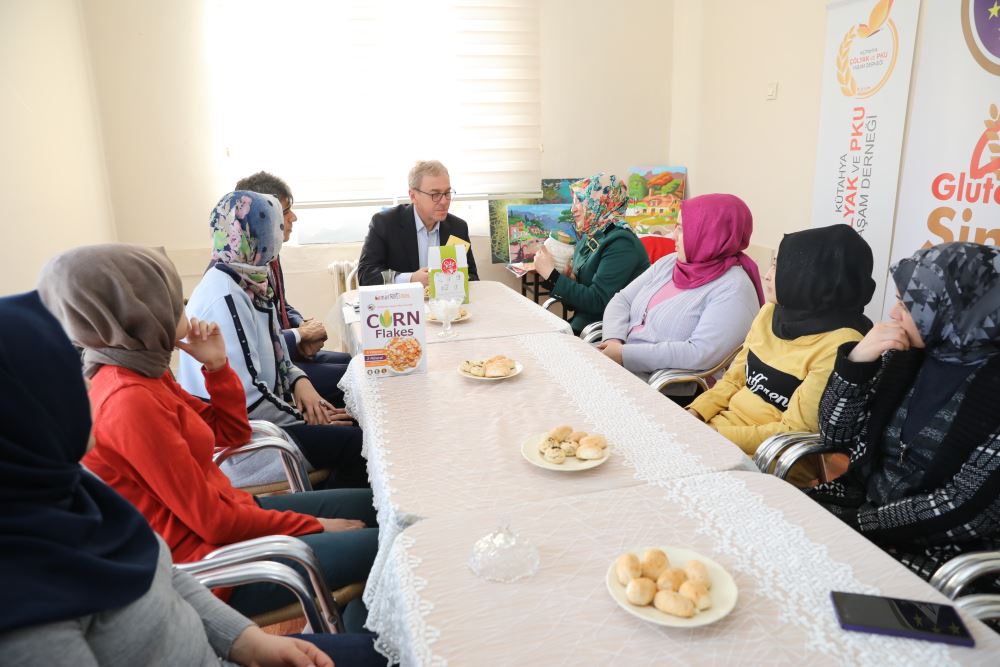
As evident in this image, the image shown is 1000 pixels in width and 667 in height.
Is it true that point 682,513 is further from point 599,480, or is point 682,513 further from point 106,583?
point 106,583

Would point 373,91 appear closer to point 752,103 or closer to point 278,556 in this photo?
point 752,103

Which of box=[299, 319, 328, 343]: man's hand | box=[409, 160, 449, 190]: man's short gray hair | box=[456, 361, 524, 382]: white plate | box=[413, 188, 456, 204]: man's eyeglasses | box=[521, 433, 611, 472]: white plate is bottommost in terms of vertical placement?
box=[299, 319, 328, 343]: man's hand

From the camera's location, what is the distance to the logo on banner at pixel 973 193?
2.72 metres

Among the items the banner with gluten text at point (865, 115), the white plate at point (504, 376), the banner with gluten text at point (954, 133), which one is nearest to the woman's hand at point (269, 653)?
the white plate at point (504, 376)

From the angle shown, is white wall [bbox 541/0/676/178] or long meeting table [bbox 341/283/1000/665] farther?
white wall [bbox 541/0/676/178]

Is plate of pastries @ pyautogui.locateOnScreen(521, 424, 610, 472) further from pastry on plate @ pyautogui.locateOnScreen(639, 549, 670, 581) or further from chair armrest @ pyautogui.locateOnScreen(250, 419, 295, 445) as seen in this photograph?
chair armrest @ pyautogui.locateOnScreen(250, 419, 295, 445)

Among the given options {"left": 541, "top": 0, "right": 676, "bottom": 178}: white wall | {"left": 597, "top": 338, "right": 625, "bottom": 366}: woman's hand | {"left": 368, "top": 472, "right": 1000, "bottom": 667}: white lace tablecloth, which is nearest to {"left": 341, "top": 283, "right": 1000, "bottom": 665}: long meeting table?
{"left": 368, "top": 472, "right": 1000, "bottom": 667}: white lace tablecloth

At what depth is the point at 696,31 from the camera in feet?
15.4

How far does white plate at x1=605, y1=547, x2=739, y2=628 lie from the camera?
0.81 metres

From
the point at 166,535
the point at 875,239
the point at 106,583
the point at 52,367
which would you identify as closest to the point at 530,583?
the point at 106,583

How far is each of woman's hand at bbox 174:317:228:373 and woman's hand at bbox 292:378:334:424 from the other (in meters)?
0.62

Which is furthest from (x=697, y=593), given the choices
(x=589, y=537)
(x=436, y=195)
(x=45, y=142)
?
(x=45, y=142)

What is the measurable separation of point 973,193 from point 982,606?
2431mm

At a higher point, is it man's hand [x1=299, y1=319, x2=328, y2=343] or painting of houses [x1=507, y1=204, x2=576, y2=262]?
painting of houses [x1=507, y1=204, x2=576, y2=262]
